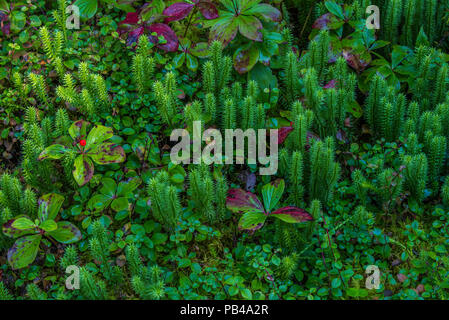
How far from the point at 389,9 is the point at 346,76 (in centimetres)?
72

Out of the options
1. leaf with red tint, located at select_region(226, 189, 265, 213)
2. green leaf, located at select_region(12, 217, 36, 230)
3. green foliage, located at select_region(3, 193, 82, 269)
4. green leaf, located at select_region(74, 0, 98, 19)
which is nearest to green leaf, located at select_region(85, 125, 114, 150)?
green foliage, located at select_region(3, 193, 82, 269)

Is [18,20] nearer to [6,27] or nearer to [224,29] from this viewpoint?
[6,27]

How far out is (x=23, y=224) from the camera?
279cm

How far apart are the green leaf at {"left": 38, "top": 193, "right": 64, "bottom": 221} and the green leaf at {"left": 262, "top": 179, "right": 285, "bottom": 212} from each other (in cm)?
123

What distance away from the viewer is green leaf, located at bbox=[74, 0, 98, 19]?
3791 mm

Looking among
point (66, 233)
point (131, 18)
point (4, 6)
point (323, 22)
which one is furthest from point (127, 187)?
point (323, 22)

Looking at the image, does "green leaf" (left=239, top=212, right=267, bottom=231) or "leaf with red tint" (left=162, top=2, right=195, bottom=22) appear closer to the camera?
"green leaf" (left=239, top=212, right=267, bottom=231)

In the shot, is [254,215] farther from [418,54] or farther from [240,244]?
[418,54]

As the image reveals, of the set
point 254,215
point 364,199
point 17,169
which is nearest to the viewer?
point 254,215

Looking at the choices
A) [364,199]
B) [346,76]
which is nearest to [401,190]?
[364,199]

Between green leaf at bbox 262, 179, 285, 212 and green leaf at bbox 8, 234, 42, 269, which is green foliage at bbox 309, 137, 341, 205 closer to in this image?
green leaf at bbox 262, 179, 285, 212

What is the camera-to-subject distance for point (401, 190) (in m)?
3.12

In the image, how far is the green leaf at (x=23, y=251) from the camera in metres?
2.77

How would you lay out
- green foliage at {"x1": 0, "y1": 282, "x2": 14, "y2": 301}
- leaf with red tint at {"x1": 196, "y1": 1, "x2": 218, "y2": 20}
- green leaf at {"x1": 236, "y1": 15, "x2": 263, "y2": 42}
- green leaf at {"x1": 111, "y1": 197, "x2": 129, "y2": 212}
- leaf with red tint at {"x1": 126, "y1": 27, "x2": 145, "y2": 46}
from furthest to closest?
1. leaf with red tint at {"x1": 126, "y1": 27, "x2": 145, "y2": 46}
2. leaf with red tint at {"x1": 196, "y1": 1, "x2": 218, "y2": 20}
3. green leaf at {"x1": 236, "y1": 15, "x2": 263, "y2": 42}
4. green leaf at {"x1": 111, "y1": 197, "x2": 129, "y2": 212}
5. green foliage at {"x1": 0, "y1": 282, "x2": 14, "y2": 301}
